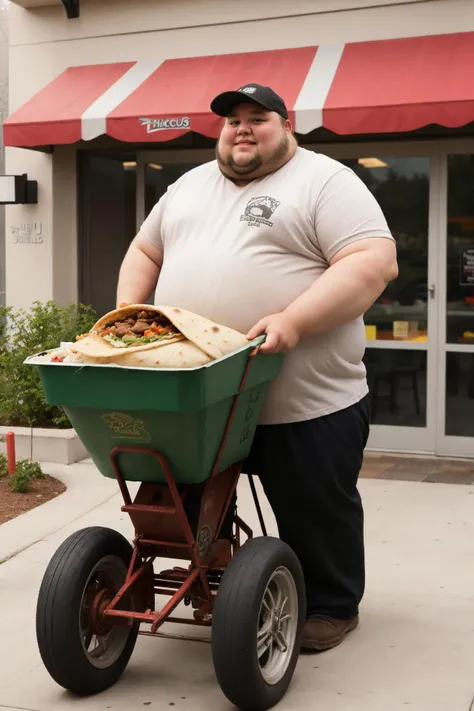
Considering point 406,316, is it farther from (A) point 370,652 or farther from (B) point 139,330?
(B) point 139,330

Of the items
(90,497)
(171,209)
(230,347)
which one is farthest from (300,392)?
(90,497)

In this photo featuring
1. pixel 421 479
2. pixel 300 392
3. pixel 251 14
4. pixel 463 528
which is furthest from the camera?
pixel 251 14

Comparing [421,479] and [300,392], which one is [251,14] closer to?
[421,479]

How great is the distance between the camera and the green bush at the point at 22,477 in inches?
253

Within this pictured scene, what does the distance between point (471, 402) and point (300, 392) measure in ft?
13.5

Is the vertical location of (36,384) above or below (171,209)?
below

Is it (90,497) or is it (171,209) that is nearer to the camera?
(171,209)

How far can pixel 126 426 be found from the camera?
3217 millimetres

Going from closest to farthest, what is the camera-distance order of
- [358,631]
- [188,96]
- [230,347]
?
1. [230,347]
2. [358,631]
3. [188,96]

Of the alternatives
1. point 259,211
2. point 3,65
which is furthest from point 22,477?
point 3,65

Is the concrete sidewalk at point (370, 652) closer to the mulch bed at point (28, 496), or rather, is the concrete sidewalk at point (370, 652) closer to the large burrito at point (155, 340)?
the mulch bed at point (28, 496)

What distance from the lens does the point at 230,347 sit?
324cm

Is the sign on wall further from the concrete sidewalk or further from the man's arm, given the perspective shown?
the man's arm

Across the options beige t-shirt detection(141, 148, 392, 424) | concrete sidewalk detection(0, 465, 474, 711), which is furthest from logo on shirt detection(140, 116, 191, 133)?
beige t-shirt detection(141, 148, 392, 424)
